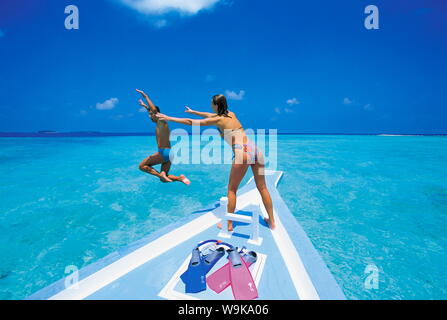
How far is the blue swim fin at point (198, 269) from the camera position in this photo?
2.04 m

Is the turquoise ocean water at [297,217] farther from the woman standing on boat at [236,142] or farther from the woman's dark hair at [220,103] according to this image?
the woman's dark hair at [220,103]

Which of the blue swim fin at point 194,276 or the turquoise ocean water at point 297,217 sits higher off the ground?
the blue swim fin at point 194,276

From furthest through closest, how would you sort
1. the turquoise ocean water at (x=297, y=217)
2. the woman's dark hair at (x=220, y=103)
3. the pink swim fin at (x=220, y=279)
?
the turquoise ocean water at (x=297, y=217) < the woman's dark hair at (x=220, y=103) < the pink swim fin at (x=220, y=279)

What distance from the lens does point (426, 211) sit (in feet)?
17.7

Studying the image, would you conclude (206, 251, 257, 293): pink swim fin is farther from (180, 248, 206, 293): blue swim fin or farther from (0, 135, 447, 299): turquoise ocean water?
(0, 135, 447, 299): turquoise ocean water

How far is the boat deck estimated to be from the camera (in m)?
1.94

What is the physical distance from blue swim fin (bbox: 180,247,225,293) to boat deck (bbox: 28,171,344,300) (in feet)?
0.20

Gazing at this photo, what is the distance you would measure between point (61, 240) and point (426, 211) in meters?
9.35

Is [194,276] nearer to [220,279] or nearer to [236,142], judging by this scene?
[220,279]

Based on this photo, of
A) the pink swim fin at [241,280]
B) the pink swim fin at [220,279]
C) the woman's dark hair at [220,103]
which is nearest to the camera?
the pink swim fin at [241,280]

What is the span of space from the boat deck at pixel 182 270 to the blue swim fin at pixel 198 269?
0.06m

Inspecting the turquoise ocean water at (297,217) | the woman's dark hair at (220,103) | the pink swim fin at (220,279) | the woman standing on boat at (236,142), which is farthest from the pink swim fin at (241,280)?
the woman's dark hair at (220,103)
